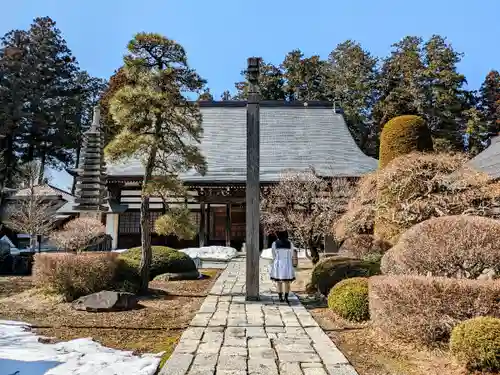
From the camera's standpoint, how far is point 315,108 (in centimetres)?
2567

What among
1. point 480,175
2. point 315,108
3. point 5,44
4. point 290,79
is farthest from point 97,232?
point 5,44

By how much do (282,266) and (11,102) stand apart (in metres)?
31.5

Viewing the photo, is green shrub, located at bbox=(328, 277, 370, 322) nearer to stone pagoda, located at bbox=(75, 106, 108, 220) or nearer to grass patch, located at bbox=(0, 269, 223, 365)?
grass patch, located at bbox=(0, 269, 223, 365)

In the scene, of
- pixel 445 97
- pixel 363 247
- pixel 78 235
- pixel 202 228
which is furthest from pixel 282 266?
pixel 445 97

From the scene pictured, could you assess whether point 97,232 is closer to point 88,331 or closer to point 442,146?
point 88,331

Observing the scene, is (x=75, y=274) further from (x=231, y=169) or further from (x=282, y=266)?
(x=231, y=169)

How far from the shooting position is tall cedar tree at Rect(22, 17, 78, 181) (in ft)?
112

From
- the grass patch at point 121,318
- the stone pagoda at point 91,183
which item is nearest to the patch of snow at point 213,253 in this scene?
the stone pagoda at point 91,183

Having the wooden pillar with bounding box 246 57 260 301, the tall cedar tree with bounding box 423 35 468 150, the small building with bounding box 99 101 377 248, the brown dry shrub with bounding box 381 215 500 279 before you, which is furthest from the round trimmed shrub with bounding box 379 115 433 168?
the tall cedar tree with bounding box 423 35 468 150

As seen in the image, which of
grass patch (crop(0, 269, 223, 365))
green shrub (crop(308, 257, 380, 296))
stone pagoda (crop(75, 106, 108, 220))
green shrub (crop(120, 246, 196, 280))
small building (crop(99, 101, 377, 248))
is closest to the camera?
grass patch (crop(0, 269, 223, 365))

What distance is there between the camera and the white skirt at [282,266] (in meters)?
8.21

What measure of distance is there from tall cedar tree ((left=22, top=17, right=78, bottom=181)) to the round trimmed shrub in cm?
3001

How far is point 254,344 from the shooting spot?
5062mm

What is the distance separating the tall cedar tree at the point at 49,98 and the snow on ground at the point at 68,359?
32047 mm
